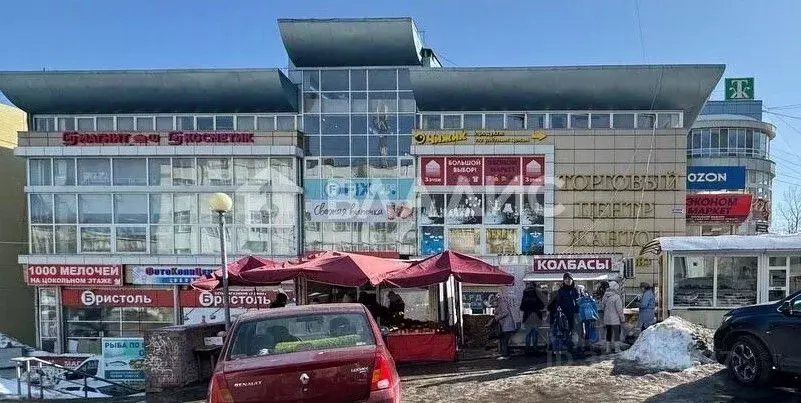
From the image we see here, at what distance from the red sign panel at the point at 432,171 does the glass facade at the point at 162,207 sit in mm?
5057

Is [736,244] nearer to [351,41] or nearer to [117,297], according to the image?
[351,41]

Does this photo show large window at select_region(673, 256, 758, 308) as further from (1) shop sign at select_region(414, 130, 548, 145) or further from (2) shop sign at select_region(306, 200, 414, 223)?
(2) shop sign at select_region(306, 200, 414, 223)

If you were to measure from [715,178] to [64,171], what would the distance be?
25565 millimetres

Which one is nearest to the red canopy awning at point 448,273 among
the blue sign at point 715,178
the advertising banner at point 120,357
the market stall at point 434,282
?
the market stall at point 434,282

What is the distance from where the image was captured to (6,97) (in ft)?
74.8

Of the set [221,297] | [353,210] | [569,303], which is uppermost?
[353,210]

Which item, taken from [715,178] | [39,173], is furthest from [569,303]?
[39,173]

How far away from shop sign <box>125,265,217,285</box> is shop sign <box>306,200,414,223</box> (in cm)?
457

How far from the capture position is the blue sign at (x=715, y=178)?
2123cm

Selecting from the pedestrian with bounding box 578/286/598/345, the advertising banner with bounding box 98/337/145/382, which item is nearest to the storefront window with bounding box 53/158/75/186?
the advertising banner with bounding box 98/337/145/382

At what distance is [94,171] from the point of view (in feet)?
74.2

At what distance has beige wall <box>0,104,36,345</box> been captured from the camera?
24.6 meters

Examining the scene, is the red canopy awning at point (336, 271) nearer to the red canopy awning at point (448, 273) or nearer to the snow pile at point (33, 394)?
the red canopy awning at point (448, 273)

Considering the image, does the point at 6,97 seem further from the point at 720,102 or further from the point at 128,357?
the point at 720,102
